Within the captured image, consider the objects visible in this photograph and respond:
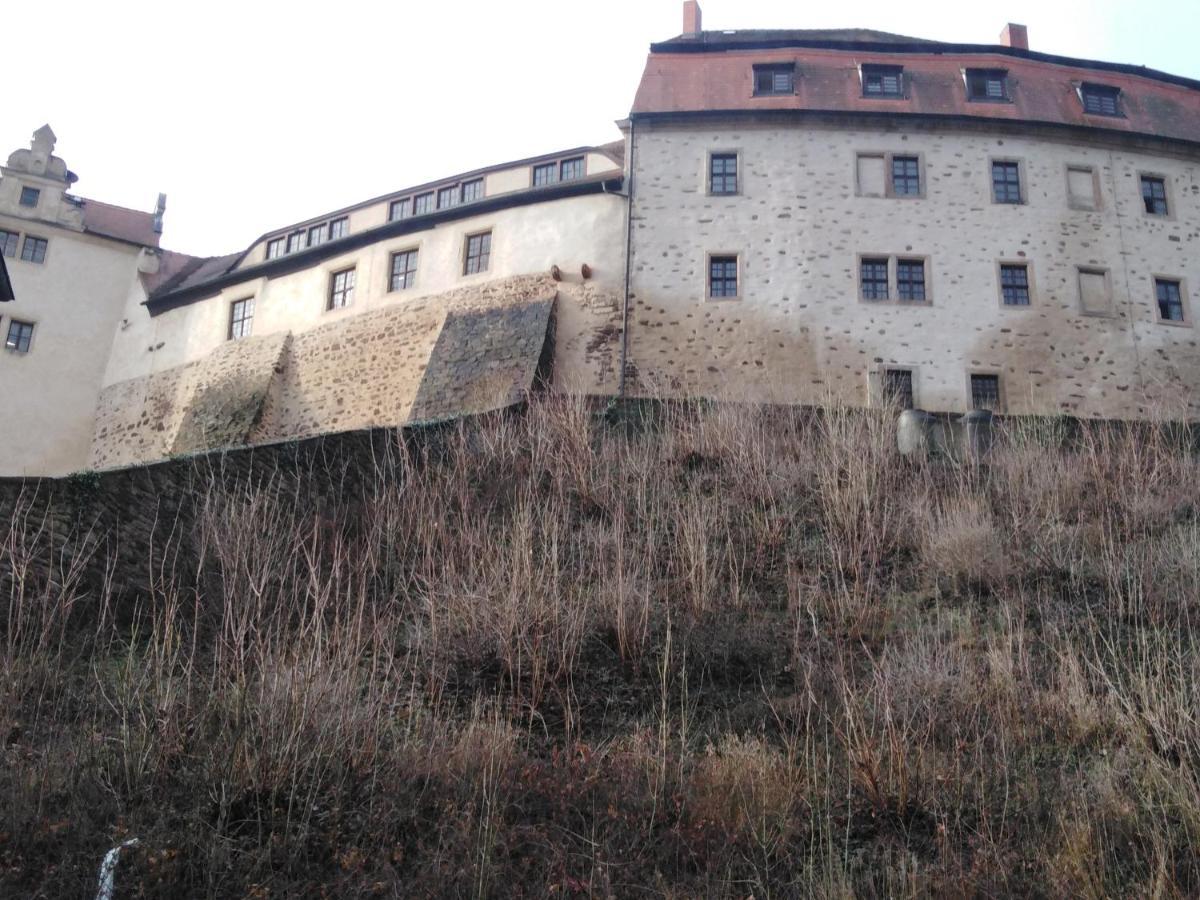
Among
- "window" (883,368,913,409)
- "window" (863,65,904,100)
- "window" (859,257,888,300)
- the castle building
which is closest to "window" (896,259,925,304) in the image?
the castle building

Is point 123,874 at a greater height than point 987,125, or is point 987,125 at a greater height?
point 987,125

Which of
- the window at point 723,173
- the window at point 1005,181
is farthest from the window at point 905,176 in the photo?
the window at point 723,173

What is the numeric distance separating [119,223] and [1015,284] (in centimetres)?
2692

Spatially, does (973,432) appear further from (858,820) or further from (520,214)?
(520,214)

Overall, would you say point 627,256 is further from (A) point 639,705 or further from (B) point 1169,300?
(A) point 639,705

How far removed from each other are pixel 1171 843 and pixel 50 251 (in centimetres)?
3422

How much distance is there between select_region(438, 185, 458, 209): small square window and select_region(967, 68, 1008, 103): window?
1212 cm

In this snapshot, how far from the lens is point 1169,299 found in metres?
23.0

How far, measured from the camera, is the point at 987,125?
2388cm

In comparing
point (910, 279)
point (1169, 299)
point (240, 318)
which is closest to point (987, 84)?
point (910, 279)

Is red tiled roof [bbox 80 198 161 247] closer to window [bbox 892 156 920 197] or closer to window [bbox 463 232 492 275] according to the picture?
window [bbox 463 232 492 275]

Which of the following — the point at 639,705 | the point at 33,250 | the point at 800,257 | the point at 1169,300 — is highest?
the point at 33,250

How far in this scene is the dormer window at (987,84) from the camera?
80.4 ft

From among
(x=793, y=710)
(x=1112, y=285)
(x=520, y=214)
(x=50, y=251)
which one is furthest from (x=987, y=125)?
(x=50, y=251)
